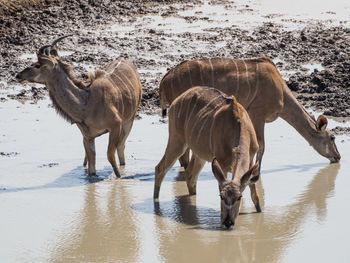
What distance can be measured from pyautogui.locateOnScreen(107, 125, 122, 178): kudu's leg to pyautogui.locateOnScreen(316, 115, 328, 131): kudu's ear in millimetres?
2900

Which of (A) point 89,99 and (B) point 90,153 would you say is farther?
(A) point 89,99

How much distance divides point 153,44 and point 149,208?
27.1ft

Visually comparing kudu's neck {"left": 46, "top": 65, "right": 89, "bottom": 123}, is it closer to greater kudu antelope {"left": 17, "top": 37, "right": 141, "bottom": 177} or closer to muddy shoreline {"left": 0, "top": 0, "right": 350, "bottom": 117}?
greater kudu antelope {"left": 17, "top": 37, "right": 141, "bottom": 177}

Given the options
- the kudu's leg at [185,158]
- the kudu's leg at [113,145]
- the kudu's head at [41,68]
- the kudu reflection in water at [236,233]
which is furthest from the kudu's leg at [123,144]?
the kudu reflection in water at [236,233]

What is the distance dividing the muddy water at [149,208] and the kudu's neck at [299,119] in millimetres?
321

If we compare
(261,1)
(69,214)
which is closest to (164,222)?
(69,214)

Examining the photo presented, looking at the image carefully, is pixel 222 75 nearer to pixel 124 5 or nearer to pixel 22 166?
pixel 22 166

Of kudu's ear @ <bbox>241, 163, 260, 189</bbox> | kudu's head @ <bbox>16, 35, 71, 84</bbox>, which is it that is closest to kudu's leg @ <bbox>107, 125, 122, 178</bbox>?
kudu's head @ <bbox>16, 35, 71, 84</bbox>

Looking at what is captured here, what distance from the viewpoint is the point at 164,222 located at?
324 inches

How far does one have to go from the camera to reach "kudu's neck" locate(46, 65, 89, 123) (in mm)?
10188

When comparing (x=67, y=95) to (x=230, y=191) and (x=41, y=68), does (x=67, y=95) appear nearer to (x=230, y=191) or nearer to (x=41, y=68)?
(x=41, y=68)

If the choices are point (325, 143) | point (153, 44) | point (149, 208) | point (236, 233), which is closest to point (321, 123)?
point (325, 143)

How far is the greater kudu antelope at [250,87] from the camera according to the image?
35.0 ft

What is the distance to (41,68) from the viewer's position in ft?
33.6
